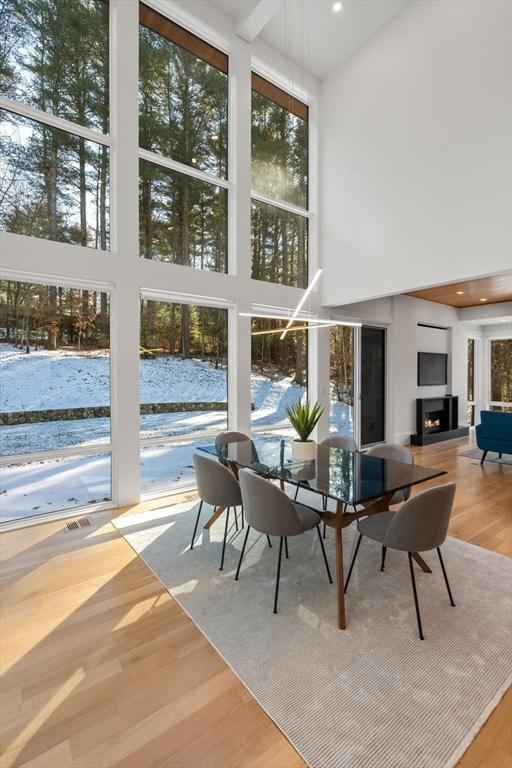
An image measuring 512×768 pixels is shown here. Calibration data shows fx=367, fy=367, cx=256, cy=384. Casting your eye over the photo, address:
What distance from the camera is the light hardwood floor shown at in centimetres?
141

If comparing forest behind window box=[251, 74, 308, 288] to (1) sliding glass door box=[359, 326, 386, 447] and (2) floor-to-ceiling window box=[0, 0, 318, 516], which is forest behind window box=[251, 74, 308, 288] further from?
(1) sliding glass door box=[359, 326, 386, 447]

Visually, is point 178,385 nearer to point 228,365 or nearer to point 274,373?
point 228,365

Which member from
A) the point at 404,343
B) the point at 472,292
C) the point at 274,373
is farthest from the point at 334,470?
the point at 472,292

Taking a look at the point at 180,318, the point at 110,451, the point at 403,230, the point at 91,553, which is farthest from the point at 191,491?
the point at 403,230

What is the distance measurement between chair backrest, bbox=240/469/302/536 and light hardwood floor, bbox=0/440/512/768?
690mm

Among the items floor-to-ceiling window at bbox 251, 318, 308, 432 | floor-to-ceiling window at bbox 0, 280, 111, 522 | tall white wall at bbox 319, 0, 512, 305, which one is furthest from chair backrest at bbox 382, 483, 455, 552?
floor-to-ceiling window at bbox 251, 318, 308, 432

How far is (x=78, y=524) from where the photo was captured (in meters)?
3.46

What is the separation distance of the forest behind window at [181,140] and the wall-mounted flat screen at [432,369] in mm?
4743

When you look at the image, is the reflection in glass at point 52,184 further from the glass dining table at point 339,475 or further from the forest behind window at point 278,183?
the glass dining table at point 339,475

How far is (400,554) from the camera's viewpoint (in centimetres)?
287

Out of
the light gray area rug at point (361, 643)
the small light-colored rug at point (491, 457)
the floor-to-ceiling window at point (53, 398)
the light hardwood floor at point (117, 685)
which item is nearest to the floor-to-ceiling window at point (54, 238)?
the floor-to-ceiling window at point (53, 398)

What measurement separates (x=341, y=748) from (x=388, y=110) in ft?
19.3

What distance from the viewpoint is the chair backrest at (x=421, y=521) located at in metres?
2.02

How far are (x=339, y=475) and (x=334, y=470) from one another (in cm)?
13
